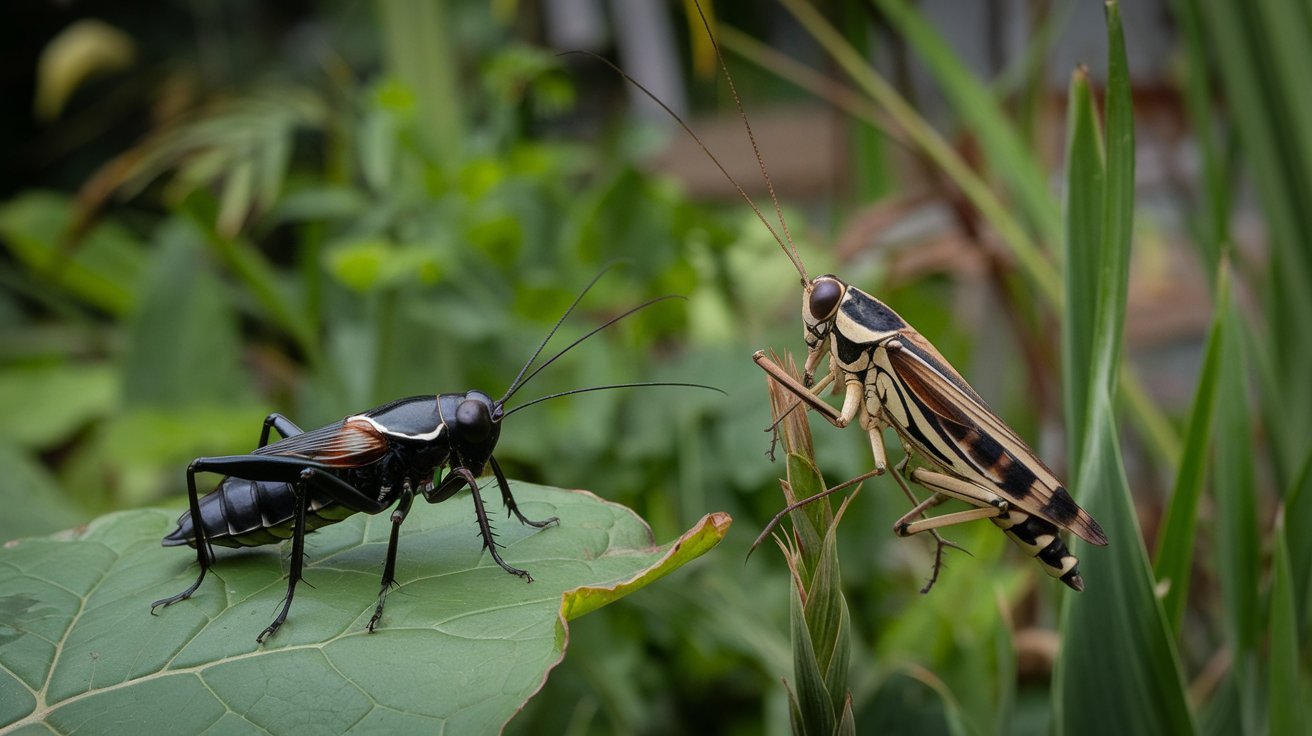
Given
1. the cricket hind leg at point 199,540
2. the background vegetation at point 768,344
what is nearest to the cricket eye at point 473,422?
the cricket hind leg at point 199,540

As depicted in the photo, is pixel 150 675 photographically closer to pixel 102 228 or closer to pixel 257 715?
pixel 257 715

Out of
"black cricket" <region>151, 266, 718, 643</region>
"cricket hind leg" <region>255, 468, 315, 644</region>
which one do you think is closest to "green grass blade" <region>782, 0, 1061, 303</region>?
"black cricket" <region>151, 266, 718, 643</region>

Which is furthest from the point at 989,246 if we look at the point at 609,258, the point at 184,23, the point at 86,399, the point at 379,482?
the point at 184,23

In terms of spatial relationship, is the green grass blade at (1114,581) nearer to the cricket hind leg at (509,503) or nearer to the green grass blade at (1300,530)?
the green grass blade at (1300,530)

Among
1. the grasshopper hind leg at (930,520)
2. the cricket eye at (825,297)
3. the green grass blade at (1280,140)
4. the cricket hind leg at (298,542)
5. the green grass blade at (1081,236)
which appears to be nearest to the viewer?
the cricket hind leg at (298,542)

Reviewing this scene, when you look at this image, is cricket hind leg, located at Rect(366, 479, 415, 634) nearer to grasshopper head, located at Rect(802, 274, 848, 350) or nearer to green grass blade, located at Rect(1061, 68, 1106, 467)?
grasshopper head, located at Rect(802, 274, 848, 350)

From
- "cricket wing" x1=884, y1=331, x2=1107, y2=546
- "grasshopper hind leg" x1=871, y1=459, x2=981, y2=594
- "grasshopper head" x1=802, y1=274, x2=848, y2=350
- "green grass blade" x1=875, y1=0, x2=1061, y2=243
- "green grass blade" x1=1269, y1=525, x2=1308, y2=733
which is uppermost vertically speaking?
"green grass blade" x1=875, y1=0, x2=1061, y2=243

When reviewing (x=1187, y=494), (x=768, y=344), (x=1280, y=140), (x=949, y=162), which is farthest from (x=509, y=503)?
(x=1280, y=140)
